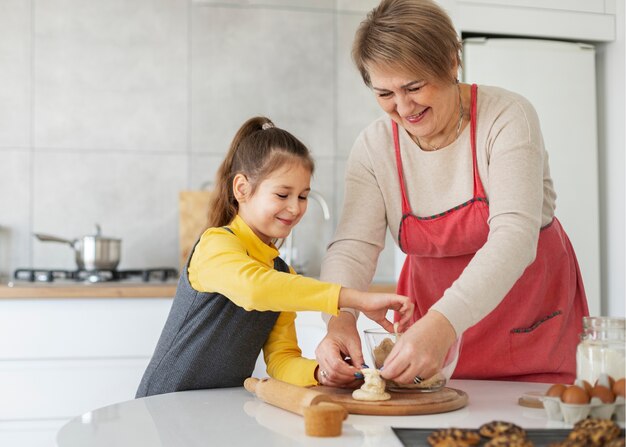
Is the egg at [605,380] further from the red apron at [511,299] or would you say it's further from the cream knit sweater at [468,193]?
the red apron at [511,299]

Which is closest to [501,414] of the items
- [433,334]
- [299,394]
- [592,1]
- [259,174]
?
[433,334]

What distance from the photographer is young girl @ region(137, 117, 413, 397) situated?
1250mm

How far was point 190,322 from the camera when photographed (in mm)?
1403

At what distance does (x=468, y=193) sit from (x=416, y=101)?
0.66 feet

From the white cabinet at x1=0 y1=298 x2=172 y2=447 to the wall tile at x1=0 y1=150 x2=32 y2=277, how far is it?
63 cm

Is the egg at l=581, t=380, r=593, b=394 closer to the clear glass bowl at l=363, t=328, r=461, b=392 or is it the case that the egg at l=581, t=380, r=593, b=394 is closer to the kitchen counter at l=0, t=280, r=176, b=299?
the clear glass bowl at l=363, t=328, r=461, b=392

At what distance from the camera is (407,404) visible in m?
1.05

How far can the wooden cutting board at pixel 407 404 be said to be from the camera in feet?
Answer: 3.42

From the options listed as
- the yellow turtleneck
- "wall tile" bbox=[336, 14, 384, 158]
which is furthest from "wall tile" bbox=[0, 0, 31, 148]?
the yellow turtleneck

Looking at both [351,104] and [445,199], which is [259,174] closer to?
[445,199]

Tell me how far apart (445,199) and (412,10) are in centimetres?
34

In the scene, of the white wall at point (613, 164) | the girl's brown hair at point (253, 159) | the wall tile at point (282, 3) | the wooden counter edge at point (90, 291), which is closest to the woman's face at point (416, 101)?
the girl's brown hair at point (253, 159)

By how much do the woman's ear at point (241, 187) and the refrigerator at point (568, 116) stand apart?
61.1 inches

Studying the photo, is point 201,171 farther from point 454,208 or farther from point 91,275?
point 454,208
